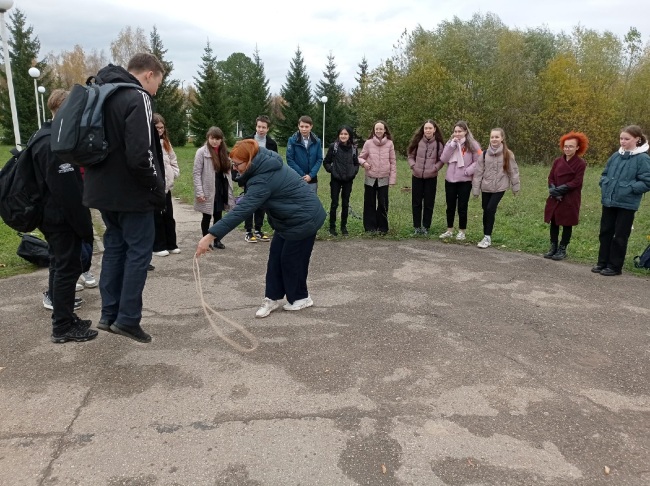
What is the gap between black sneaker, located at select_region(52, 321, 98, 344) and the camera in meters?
4.32

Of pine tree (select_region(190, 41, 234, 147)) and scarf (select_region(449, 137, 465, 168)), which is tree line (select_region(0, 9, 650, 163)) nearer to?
pine tree (select_region(190, 41, 234, 147))

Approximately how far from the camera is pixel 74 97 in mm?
3453

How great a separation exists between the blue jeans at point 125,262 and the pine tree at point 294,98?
45.9m

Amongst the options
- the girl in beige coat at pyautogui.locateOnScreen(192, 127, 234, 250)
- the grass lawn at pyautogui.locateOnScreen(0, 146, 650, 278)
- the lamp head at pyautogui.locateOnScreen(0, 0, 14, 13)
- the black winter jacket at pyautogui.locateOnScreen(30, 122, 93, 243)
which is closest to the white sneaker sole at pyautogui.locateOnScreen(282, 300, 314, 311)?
the black winter jacket at pyautogui.locateOnScreen(30, 122, 93, 243)

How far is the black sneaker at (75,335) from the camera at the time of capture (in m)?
4.32

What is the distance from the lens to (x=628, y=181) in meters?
6.58

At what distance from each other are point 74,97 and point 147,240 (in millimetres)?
1089

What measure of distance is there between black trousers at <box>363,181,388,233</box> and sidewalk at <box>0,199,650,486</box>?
302 centimetres

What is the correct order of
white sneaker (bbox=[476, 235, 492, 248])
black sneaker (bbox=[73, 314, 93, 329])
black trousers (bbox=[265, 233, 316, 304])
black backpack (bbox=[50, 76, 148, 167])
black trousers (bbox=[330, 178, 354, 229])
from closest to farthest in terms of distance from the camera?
black backpack (bbox=[50, 76, 148, 167]), black sneaker (bbox=[73, 314, 93, 329]), black trousers (bbox=[265, 233, 316, 304]), white sneaker (bbox=[476, 235, 492, 248]), black trousers (bbox=[330, 178, 354, 229])

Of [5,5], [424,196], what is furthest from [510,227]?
[5,5]

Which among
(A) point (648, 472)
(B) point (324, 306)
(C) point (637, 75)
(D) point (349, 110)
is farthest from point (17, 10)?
(A) point (648, 472)

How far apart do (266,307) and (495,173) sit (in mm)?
4687

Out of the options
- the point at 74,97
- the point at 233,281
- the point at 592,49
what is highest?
the point at 592,49

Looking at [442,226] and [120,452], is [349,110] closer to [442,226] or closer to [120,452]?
[442,226]
